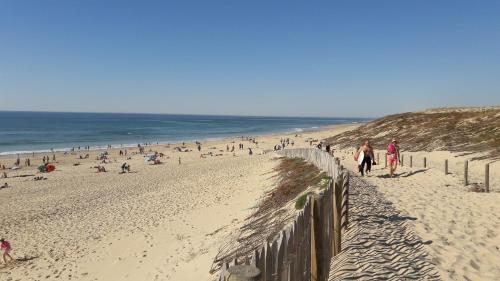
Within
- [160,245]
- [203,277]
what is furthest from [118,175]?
[203,277]

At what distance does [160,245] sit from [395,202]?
7.94 metres

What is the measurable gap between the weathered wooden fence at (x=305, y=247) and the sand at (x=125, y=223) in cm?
408

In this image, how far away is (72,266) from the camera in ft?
42.5

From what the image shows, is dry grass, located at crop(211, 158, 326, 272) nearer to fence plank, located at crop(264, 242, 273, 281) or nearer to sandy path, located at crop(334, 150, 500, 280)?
sandy path, located at crop(334, 150, 500, 280)

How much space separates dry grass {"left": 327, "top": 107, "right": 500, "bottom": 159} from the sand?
1453 cm

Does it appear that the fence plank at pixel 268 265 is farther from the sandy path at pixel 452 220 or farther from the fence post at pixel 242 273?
the sandy path at pixel 452 220

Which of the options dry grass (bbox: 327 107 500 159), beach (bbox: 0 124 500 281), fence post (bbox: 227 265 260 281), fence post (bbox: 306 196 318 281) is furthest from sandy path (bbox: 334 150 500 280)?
dry grass (bbox: 327 107 500 159)

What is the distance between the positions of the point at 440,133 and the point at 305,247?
34606mm

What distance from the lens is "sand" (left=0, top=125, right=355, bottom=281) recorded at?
1230cm

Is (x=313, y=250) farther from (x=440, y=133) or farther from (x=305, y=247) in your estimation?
(x=440, y=133)

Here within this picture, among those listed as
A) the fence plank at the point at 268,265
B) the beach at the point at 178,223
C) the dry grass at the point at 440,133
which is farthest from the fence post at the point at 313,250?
the dry grass at the point at 440,133

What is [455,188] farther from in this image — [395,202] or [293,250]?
[293,250]

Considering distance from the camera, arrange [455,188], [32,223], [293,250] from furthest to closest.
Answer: [32,223]
[455,188]
[293,250]

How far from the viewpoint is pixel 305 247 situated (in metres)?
4.97
